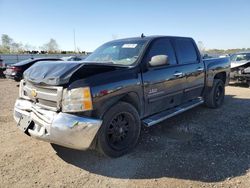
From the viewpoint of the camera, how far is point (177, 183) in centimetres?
318

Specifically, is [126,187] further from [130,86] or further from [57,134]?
[130,86]

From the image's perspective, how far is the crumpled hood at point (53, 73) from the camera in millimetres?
3424

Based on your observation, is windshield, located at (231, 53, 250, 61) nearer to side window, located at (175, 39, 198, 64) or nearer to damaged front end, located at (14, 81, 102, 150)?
side window, located at (175, 39, 198, 64)

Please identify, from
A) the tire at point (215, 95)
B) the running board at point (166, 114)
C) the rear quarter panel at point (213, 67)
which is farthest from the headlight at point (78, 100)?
the tire at point (215, 95)

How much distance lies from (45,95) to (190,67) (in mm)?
3345

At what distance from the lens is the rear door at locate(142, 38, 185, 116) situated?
4375 mm

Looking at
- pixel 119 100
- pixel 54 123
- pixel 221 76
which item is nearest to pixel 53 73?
pixel 54 123

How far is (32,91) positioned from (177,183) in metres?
2.57

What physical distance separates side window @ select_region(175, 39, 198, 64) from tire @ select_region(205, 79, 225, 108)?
1266 millimetres

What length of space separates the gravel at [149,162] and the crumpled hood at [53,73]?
125cm

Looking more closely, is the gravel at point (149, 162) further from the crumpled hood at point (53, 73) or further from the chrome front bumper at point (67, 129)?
the crumpled hood at point (53, 73)

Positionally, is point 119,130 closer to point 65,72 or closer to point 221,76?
point 65,72

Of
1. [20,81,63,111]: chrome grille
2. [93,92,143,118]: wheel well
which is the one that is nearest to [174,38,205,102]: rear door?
[93,92,143,118]: wheel well

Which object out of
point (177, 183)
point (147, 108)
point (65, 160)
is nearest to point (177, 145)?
point (147, 108)
